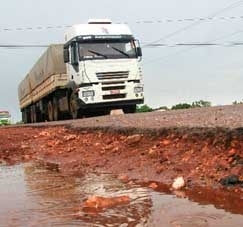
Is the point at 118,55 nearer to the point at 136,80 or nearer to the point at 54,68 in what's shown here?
the point at 136,80

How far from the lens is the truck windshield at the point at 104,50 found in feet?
62.0

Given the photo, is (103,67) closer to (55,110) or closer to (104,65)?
(104,65)

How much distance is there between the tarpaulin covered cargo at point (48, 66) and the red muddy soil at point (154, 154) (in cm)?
1205

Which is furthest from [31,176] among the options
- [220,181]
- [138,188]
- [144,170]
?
[220,181]

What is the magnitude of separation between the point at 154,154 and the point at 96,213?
3013 mm

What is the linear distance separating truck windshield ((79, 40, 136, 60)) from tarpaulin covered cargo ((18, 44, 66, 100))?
15.4 ft

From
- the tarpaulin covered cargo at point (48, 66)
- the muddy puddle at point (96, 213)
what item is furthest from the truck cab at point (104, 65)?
the muddy puddle at point (96, 213)

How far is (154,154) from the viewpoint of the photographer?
24.2 ft

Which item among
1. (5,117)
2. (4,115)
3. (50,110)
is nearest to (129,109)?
(50,110)

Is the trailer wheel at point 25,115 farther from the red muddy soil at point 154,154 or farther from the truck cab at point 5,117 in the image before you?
the red muddy soil at point 154,154

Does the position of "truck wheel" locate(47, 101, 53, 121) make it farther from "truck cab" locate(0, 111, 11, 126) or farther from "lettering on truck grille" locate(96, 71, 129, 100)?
"truck cab" locate(0, 111, 11, 126)

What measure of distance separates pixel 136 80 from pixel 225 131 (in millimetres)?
12789

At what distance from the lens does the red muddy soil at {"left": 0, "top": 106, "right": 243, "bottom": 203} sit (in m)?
5.76

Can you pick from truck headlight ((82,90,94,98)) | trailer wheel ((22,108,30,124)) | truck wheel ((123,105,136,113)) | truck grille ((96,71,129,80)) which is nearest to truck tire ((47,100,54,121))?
truck wheel ((123,105,136,113))
